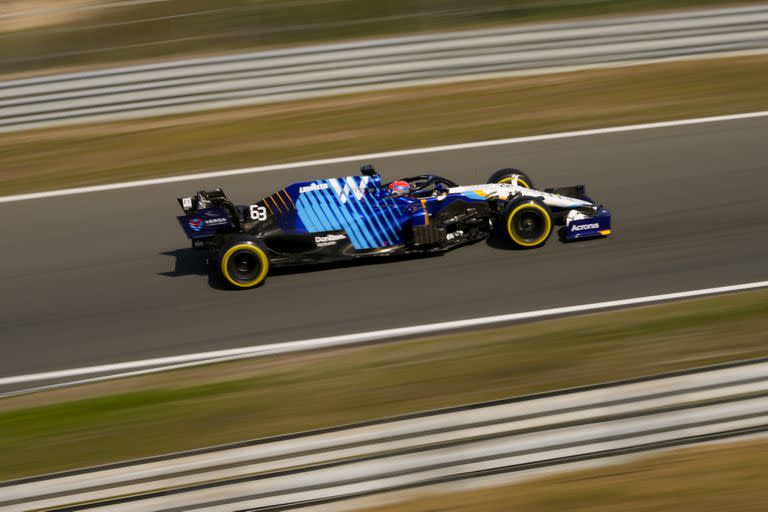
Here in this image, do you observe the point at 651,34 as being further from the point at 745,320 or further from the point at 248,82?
the point at 745,320

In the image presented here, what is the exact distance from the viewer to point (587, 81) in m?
17.0

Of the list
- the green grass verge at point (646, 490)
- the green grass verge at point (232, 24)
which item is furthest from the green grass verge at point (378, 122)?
the green grass verge at point (646, 490)

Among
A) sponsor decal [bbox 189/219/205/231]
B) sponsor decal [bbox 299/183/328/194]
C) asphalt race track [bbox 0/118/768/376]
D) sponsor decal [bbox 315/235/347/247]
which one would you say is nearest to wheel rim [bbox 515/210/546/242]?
asphalt race track [bbox 0/118/768/376]

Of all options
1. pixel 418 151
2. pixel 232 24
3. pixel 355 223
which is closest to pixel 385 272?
pixel 355 223

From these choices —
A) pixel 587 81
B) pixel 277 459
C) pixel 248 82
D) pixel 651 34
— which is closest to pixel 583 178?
pixel 587 81

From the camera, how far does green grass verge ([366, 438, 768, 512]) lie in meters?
6.42

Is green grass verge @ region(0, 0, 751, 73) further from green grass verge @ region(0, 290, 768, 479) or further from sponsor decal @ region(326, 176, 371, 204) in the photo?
green grass verge @ region(0, 290, 768, 479)

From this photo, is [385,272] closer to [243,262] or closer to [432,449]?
[243,262]

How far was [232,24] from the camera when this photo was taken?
58.2 feet

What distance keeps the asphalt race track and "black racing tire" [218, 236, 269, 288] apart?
191mm

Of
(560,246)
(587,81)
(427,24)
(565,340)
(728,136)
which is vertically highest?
(427,24)

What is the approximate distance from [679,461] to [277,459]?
2910 millimetres

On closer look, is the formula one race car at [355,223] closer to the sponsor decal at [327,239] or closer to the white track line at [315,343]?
the sponsor decal at [327,239]

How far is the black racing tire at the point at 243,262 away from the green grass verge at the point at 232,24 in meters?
7.49
